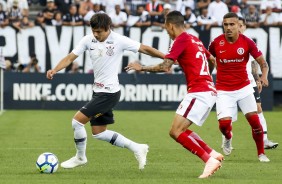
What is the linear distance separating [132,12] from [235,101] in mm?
18173

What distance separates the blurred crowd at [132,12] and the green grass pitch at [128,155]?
257 inches

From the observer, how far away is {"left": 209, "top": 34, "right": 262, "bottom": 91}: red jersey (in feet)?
45.6

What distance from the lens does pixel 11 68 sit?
2980cm

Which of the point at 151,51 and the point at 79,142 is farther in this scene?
the point at 79,142

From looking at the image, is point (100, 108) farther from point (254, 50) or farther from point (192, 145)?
point (254, 50)

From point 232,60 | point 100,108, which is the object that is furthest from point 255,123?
point 100,108

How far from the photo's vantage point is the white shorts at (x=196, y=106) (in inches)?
453

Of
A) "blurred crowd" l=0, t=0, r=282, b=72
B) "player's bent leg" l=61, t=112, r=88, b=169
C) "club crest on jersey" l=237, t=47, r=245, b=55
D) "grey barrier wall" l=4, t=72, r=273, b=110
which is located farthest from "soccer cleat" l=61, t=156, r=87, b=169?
"blurred crowd" l=0, t=0, r=282, b=72

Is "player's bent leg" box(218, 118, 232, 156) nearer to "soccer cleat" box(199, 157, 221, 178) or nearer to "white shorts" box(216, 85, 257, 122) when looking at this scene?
"white shorts" box(216, 85, 257, 122)

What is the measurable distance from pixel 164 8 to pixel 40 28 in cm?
460

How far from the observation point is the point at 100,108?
1228cm

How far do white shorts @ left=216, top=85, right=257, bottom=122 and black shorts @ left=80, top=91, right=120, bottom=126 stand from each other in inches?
96.0

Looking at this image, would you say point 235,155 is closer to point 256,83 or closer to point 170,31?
point 256,83

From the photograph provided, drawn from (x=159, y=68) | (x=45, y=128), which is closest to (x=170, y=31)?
(x=159, y=68)
